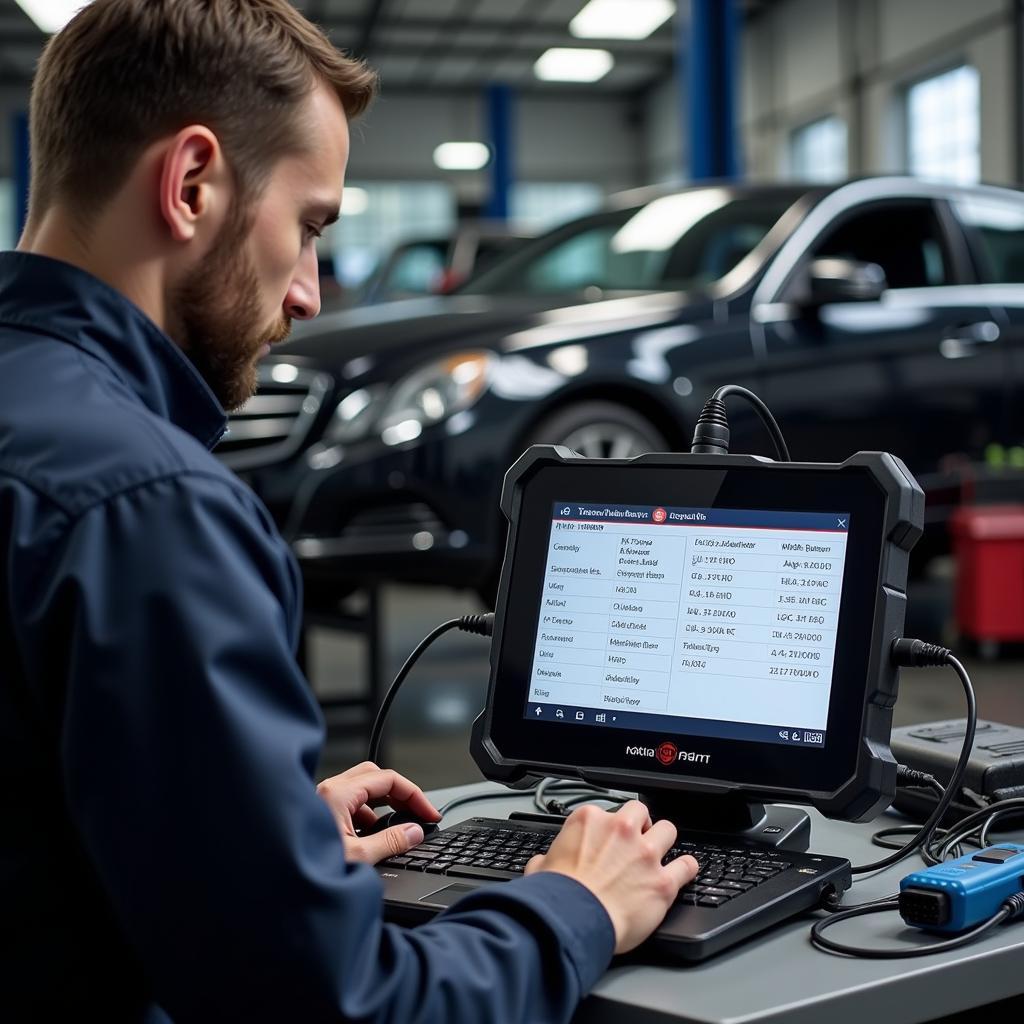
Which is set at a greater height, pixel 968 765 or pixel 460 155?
pixel 460 155

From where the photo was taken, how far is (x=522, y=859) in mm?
1238

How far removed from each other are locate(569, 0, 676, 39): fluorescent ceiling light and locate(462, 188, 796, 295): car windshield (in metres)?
10.6

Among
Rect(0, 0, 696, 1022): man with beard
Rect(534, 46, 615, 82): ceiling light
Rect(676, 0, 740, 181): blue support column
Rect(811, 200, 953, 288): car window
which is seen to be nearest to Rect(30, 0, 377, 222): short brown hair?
Rect(0, 0, 696, 1022): man with beard

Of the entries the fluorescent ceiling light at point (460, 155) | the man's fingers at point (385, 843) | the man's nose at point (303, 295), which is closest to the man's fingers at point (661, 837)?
the man's fingers at point (385, 843)

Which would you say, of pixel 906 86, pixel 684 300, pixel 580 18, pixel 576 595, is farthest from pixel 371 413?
pixel 580 18

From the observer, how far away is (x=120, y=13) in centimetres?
105

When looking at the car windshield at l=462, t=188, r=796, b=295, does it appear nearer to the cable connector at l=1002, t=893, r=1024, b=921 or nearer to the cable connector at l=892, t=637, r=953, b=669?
the cable connector at l=892, t=637, r=953, b=669

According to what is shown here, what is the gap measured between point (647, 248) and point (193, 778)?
441 cm

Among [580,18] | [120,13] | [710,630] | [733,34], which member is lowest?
[710,630]

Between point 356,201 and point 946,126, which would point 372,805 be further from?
point 356,201

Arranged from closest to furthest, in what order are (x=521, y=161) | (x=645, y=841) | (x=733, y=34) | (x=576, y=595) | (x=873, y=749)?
(x=645, y=841), (x=873, y=749), (x=576, y=595), (x=733, y=34), (x=521, y=161)

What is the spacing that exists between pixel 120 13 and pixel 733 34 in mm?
8601

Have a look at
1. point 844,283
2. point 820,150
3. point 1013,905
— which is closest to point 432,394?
point 844,283

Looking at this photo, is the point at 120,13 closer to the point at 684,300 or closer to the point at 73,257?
the point at 73,257
